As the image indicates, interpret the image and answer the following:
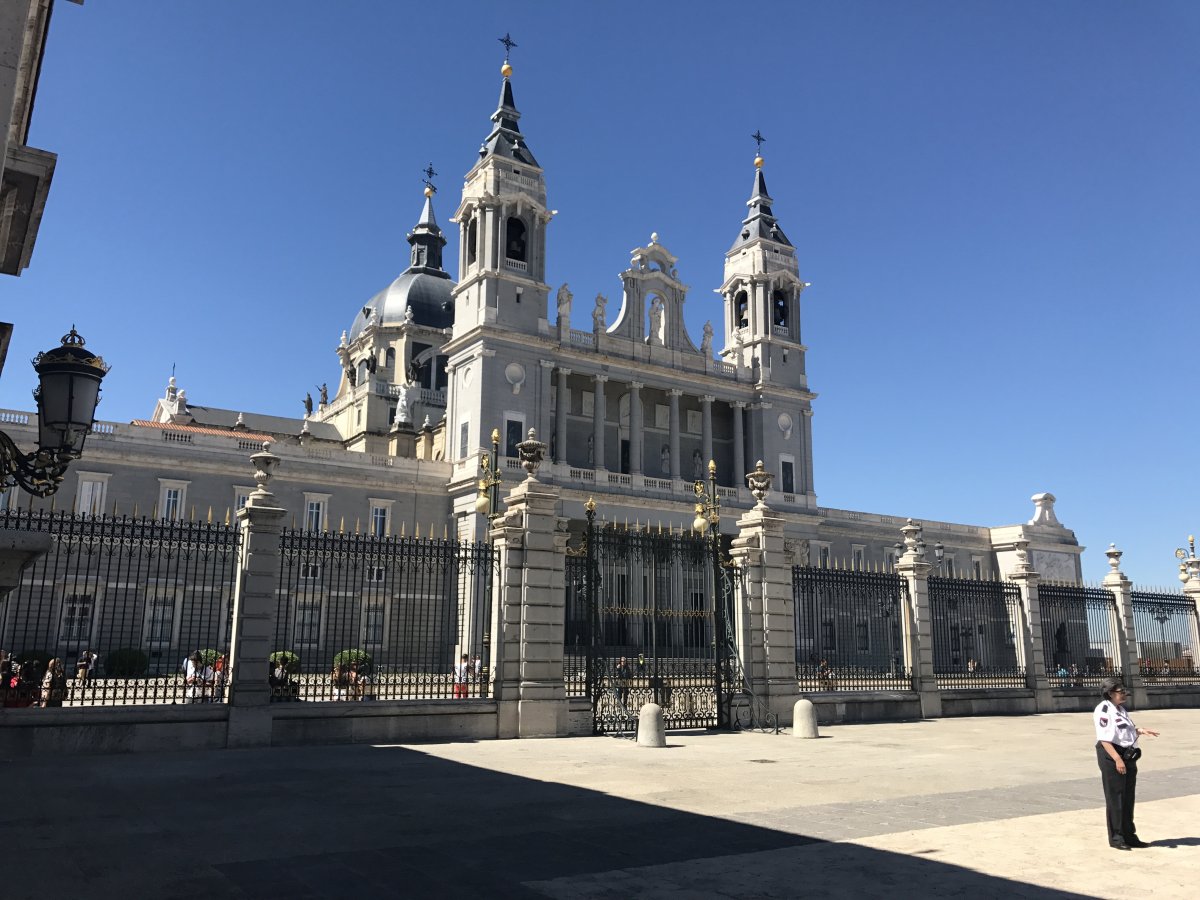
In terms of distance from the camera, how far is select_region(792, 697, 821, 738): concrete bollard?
59.8 ft

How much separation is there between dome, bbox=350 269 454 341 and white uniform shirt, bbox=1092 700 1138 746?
72133 millimetres

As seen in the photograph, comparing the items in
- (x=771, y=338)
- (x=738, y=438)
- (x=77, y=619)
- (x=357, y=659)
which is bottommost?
(x=357, y=659)

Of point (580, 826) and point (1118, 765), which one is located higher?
point (1118, 765)

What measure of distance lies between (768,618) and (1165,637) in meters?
17.7

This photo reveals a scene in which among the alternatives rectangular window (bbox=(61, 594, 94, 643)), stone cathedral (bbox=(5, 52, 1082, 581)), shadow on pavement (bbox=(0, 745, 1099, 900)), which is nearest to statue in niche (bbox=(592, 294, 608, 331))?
stone cathedral (bbox=(5, 52, 1082, 581))

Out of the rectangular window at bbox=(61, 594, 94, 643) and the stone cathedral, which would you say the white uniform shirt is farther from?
the stone cathedral

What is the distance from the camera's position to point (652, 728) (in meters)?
16.4

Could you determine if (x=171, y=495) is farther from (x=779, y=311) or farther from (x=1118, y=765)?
(x=1118, y=765)

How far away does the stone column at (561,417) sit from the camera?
54.8 meters

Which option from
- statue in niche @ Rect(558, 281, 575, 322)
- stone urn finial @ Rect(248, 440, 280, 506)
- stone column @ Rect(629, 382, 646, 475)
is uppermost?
statue in niche @ Rect(558, 281, 575, 322)

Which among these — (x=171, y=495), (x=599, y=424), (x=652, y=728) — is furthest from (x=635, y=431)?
(x=652, y=728)

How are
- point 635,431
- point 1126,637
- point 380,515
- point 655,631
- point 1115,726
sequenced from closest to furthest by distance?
point 1115,726, point 655,631, point 1126,637, point 380,515, point 635,431

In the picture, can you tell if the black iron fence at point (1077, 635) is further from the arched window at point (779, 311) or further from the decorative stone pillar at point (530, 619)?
the arched window at point (779, 311)

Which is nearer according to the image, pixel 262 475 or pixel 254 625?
pixel 254 625
